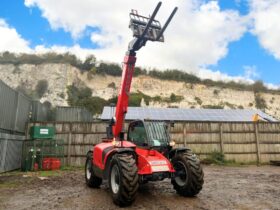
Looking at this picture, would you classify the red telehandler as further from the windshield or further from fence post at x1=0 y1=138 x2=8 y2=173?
fence post at x1=0 y1=138 x2=8 y2=173

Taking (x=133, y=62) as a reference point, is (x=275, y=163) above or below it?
below

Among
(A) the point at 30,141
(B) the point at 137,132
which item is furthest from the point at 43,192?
(A) the point at 30,141

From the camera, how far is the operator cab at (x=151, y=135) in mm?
7953

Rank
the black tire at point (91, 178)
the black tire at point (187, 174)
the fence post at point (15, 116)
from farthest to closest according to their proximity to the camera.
Answer: the fence post at point (15, 116)
the black tire at point (91, 178)
the black tire at point (187, 174)

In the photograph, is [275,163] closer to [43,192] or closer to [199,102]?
[43,192]

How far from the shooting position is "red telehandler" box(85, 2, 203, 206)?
22.9ft

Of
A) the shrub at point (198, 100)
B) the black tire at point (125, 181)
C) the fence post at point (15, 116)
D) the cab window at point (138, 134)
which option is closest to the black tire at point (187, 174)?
the cab window at point (138, 134)

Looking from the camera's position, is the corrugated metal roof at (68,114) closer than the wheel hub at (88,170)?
No

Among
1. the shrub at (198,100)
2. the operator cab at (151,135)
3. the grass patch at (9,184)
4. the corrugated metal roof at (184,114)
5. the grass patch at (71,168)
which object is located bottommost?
the grass patch at (9,184)

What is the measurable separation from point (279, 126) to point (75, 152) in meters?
12.4

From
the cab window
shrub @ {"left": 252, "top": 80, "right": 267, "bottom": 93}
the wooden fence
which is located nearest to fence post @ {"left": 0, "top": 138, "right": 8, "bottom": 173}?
the cab window

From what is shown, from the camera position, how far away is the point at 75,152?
16969mm

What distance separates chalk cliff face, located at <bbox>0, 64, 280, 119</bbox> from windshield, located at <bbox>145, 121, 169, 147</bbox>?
37397 millimetres

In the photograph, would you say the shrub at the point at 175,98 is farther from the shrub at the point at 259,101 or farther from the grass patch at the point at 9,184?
the grass patch at the point at 9,184
